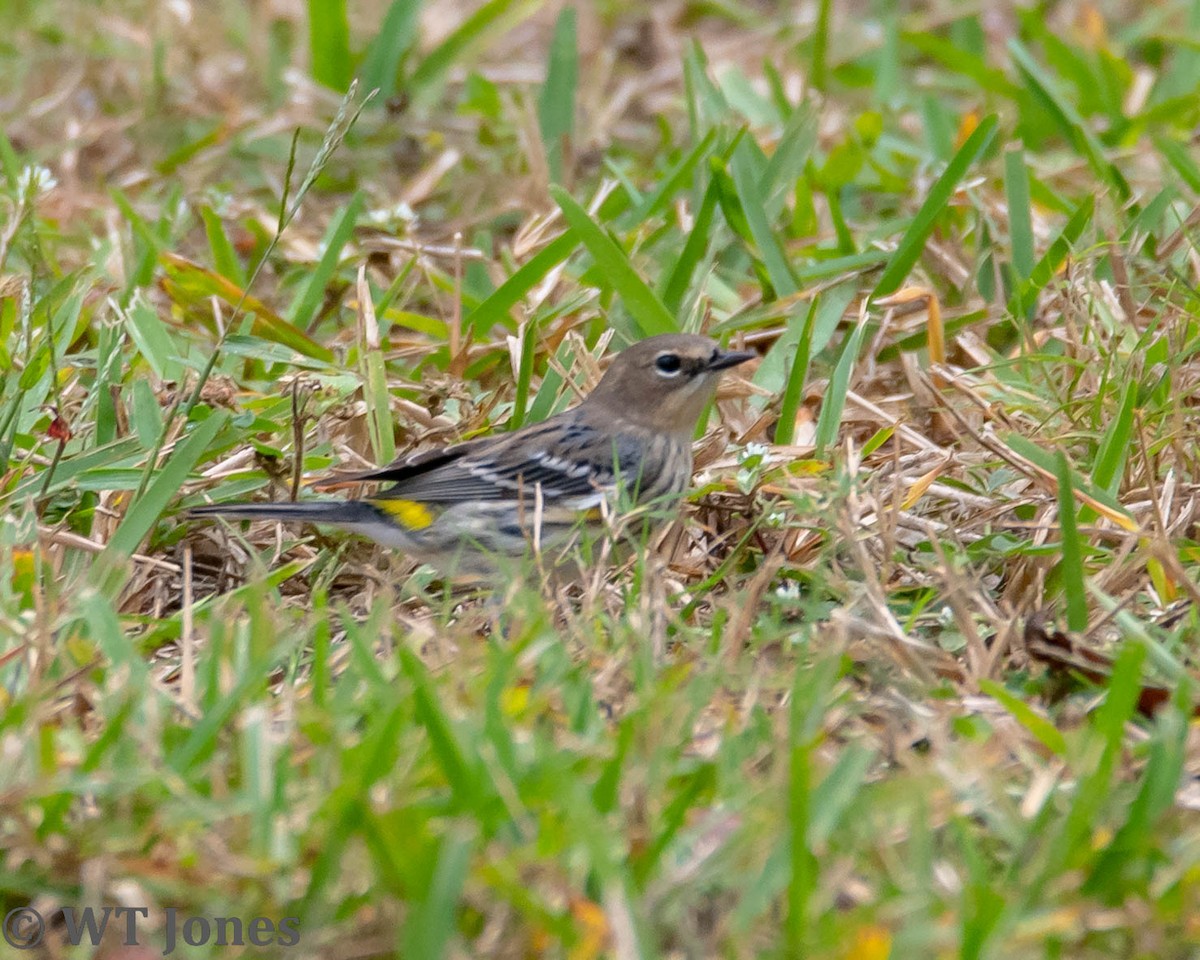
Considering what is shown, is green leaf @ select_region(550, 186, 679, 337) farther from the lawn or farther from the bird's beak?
the bird's beak

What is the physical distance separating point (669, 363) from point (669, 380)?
5 centimetres

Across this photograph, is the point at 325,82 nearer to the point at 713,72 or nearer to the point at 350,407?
the point at 713,72

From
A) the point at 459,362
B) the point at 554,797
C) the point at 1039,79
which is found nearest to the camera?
the point at 554,797

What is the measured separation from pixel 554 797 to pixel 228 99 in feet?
16.2

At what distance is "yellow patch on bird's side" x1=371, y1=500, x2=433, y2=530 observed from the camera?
393 centimetres

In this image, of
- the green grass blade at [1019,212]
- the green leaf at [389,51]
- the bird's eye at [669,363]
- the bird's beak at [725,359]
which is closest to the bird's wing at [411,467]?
the bird's eye at [669,363]

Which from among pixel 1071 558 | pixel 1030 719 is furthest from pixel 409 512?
pixel 1030 719

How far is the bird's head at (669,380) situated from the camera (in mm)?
4184

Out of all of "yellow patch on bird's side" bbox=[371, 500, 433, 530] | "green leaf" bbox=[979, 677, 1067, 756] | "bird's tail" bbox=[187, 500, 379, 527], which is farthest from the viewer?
"yellow patch on bird's side" bbox=[371, 500, 433, 530]

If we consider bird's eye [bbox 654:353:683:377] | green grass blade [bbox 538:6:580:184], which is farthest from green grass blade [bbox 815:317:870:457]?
green grass blade [bbox 538:6:580:184]

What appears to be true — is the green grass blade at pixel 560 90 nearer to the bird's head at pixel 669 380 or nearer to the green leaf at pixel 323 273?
the green leaf at pixel 323 273

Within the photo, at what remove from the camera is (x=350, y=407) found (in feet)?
14.3

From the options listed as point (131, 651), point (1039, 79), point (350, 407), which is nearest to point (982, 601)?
point (131, 651)

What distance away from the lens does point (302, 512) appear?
3.80 meters
